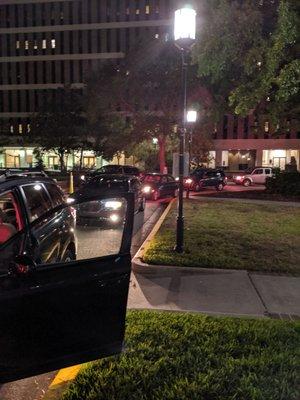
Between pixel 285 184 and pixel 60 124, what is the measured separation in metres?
29.9

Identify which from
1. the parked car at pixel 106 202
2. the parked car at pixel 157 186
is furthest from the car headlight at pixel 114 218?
the parked car at pixel 157 186

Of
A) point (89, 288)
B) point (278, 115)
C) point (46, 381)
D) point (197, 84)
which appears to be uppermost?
point (197, 84)

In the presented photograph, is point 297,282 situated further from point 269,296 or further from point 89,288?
point 89,288

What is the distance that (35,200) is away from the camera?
17.1 feet

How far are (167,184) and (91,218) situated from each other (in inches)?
437

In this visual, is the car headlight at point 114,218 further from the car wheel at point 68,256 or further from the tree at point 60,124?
the tree at point 60,124

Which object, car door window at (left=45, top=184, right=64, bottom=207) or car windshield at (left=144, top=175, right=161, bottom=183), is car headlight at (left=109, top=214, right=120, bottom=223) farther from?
car windshield at (left=144, top=175, right=161, bottom=183)

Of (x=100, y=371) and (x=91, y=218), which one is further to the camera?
(x=91, y=218)

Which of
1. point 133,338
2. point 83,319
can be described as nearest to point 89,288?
point 83,319

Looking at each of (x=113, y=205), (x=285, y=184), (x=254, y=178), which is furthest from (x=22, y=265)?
(x=254, y=178)

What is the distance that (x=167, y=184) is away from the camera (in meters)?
22.8

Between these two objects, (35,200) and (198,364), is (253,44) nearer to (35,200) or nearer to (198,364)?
(35,200)

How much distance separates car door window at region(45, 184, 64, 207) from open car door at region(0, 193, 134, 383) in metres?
2.13

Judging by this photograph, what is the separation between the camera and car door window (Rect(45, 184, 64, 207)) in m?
6.03
